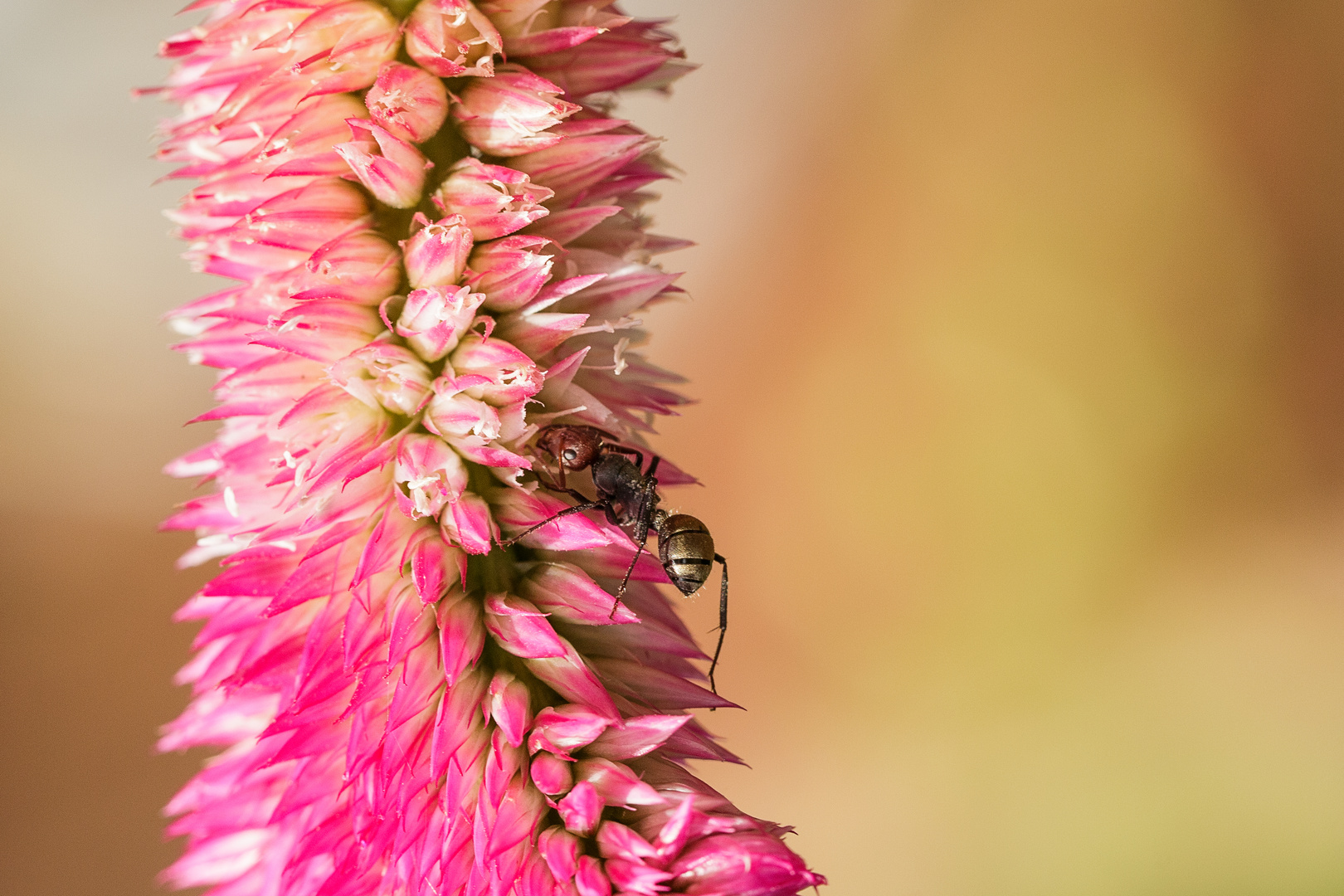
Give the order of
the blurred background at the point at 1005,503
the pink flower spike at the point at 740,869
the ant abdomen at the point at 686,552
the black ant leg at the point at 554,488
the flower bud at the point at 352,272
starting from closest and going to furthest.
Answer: the pink flower spike at the point at 740,869, the flower bud at the point at 352,272, the black ant leg at the point at 554,488, the ant abdomen at the point at 686,552, the blurred background at the point at 1005,503

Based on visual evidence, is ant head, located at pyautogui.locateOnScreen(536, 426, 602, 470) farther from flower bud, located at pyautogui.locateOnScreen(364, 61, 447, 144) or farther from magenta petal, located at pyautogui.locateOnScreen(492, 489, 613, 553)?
flower bud, located at pyautogui.locateOnScreen(364, 61, 447, 144)

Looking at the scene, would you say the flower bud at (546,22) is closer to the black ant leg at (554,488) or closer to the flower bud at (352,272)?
the flower bud at (352,272)

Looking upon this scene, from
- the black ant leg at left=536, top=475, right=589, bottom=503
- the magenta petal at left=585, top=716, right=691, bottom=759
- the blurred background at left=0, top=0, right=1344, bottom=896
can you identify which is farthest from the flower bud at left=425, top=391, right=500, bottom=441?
the blurred background at left=0, top=0, right=1344, bottom=896

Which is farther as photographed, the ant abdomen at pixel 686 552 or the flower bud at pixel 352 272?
the ant abdomen at pixel 686 552

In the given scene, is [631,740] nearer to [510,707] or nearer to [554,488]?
[510,707]

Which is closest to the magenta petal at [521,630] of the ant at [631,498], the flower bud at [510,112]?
the ant at [631,498]

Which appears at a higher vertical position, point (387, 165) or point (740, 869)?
point (387, 165)

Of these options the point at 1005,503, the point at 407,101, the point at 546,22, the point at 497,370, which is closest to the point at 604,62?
the point at 546,22

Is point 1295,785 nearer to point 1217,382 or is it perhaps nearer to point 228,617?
point 1217,382
